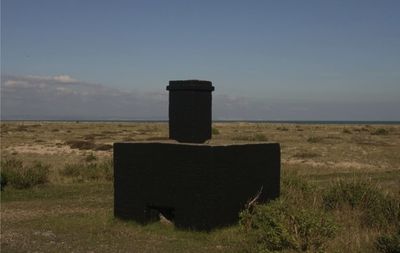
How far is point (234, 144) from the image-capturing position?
36.5ft

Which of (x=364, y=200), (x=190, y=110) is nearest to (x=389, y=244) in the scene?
(x=364, y=200)

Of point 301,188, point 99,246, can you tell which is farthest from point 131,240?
point 301,188

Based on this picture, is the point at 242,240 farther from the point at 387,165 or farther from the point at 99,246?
the point at 387,165

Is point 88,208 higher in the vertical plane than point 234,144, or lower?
lower

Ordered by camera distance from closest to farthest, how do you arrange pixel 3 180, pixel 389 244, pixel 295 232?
pixel 389 244, pixel 295 232, pixel 3 180

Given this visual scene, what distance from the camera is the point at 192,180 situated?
10.7m

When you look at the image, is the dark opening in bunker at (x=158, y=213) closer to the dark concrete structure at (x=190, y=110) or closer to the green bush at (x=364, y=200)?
the dark concrete structure at (x=190, y=110)

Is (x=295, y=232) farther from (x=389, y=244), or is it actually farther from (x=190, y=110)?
(x=190, y=110)

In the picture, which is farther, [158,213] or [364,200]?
[364,200]

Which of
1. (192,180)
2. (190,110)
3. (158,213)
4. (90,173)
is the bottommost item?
(90,173)

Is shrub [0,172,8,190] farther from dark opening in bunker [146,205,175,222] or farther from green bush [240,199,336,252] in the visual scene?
green bush [240,199,336,252]

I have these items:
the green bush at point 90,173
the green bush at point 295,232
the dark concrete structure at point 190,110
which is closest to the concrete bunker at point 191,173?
the dark concrete structure at point 190,110

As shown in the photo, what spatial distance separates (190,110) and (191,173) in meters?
1.98

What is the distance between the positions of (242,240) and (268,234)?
156 cm
